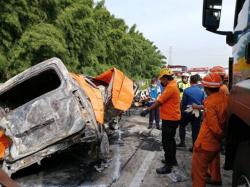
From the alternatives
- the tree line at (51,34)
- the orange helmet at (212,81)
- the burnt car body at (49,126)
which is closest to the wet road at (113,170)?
the burnt car body at (49,126)

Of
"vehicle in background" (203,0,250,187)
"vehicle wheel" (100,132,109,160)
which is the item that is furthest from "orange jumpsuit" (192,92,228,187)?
"vehicle wheel" (100,132,109,160)

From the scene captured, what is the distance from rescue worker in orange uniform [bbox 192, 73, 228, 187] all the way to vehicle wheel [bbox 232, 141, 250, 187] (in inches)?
53.3

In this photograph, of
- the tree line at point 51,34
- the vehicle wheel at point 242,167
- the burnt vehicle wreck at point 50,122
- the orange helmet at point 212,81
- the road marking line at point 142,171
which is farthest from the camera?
the tree line at point 51,34

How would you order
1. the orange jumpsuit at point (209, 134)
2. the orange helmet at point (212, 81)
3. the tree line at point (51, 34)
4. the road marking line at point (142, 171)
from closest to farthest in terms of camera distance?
the orange jumpsuit at point (209, 134) < the orange helmet at point (212, 81) < the road marking line at point (142, 171) < the tree line at point (51, 34)

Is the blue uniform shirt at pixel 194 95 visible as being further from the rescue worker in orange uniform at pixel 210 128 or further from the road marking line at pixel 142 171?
the rescue worker in orange uniform at pixel 210 128

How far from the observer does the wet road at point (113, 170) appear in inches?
246

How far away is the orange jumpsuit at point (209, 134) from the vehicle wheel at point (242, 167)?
135cm

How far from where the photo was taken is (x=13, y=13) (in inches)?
800

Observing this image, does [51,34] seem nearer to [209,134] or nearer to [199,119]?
[199,119]

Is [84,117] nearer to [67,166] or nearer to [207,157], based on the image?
[67,166]

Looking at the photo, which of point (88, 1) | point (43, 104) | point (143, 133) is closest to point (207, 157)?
point (43, 104)

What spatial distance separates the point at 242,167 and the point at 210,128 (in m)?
1.62

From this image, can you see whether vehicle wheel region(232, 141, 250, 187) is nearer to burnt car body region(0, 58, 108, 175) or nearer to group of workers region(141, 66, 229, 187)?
group of workers region(141, 66, 229, 187)

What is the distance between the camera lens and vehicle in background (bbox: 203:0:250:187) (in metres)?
3.12
